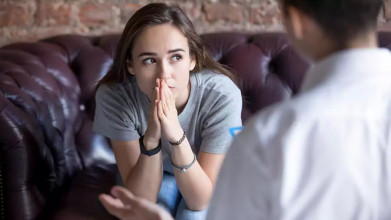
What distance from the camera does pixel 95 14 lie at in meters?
2.61

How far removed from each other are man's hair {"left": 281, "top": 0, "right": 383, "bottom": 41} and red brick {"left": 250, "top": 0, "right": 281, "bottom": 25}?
1.78 meters

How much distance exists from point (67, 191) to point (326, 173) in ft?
4.41

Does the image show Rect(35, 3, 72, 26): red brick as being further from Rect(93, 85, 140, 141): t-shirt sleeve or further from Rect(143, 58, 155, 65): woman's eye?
Rect(143, 58, 155, 65): woman's eye

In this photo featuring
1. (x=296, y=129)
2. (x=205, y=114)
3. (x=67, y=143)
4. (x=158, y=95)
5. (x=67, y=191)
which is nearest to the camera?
(x=296, y=129)

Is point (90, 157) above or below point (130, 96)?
below

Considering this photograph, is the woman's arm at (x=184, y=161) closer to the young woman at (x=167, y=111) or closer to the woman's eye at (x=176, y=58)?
the young woman at (x=167, y=111)

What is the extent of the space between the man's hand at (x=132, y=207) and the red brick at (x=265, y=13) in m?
1.71

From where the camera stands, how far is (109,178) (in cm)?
207

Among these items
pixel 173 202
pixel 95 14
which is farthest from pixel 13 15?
pixel 173 202

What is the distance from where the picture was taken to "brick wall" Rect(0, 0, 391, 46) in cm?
257

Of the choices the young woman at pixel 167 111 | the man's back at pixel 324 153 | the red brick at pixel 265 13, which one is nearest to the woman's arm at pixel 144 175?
the young woman at pixel 167 111

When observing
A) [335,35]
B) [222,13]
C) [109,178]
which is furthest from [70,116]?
[335,35]

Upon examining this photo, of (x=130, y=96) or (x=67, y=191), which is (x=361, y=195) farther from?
(x=67, y=191)

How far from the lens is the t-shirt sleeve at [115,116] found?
1753mm
